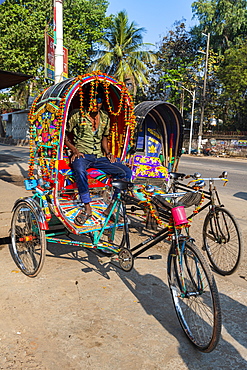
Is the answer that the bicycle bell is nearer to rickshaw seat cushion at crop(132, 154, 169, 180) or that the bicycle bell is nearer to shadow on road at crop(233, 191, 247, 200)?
rickshaw seat cushion at crop(132, 154, 169, 180)

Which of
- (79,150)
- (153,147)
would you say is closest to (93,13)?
(153,147)

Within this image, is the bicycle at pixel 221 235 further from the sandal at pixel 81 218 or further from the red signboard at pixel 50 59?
the red signboard at pixel 50 59

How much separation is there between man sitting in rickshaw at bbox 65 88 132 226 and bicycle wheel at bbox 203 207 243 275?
4.23 ft

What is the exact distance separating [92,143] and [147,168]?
1900 millimetres

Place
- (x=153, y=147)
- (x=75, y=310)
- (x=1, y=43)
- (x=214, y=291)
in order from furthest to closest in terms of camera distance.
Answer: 1. (x=1, y=43)
2. (x=153, y=147)
3. (x=75, y=310)
4. (x=214, y=291)

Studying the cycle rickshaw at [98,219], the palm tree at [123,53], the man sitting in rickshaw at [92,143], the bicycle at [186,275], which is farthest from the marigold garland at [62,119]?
the palm tree at [123,53]

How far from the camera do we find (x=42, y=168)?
4.79 m

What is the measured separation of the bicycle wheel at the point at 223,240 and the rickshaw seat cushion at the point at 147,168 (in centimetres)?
239

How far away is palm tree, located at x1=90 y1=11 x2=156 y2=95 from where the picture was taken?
94.1 feet

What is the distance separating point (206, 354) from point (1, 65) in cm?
2371

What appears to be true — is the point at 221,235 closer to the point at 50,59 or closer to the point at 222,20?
the point at 50,59

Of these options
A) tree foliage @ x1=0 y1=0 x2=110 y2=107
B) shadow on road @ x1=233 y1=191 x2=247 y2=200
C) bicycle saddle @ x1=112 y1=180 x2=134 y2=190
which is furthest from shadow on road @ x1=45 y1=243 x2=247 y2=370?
tree foliage @ x1=0 y1=0 x2=110 y2=107

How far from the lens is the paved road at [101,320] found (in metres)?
2.58

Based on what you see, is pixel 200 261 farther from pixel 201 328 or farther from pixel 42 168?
pixel 42 168
